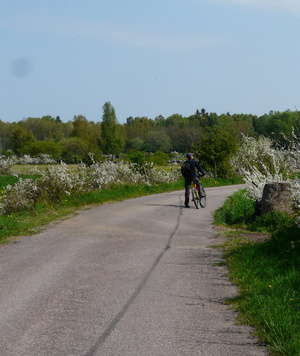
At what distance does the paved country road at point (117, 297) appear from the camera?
16.0 ft

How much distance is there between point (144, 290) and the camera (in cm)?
694

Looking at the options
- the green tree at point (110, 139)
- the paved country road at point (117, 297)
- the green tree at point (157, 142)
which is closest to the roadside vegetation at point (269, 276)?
the paved country road at point (117, 297)

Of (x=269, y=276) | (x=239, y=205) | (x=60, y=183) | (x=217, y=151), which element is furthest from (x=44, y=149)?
(x=269, y=276)

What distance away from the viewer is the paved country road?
489cm

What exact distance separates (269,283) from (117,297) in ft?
7.16

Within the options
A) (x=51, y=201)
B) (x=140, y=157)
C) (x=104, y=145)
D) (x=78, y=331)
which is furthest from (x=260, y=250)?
(x=104, y=145)

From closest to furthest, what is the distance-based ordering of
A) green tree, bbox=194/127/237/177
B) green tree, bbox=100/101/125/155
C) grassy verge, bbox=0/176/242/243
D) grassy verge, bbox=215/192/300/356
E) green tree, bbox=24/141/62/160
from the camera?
grassy verge, bbox=215/192/300/356 → grassy verge, bbox=0/176/242/243 → green tree, bbox=194/127/237/177 → green tree, bbox=24/141/62/160 → green tree, bbox=100/101/125/155

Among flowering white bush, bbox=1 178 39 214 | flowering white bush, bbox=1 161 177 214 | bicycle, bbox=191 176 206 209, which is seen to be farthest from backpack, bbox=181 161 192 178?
flowering white bush, bbox=1 178 39 214

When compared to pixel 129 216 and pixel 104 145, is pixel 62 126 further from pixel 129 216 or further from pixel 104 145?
pixel 129 216

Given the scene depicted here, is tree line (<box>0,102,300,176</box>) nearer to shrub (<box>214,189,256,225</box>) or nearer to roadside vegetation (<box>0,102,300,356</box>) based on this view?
roadside vegetation (<box>0,102,300,356</box>)

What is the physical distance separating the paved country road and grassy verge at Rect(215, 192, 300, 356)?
213 millimetres

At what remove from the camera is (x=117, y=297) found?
21.6 feet

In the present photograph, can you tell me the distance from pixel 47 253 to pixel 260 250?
409 cm

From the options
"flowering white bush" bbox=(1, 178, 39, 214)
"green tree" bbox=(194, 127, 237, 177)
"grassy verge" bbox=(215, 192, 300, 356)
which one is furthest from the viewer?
"green tree" bbox=(194, 127, 237, 177)
